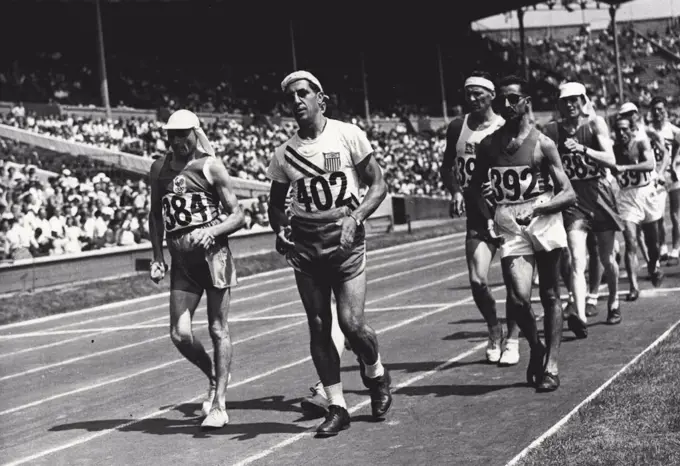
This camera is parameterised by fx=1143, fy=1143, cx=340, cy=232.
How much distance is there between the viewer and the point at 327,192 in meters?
7.20

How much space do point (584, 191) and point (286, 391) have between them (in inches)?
150

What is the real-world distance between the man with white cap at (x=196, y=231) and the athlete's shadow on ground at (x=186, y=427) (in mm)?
223

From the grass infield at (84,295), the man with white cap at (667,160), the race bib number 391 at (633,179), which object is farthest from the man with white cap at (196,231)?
the grass infield at (84,295)

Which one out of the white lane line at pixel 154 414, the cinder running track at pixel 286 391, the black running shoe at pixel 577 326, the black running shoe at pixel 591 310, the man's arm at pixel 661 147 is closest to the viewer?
the cinder running track at pixel 286 391

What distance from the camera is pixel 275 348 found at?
11.5 metres

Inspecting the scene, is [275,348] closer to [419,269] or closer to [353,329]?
[353,329]

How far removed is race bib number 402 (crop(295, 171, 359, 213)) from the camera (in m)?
7.20

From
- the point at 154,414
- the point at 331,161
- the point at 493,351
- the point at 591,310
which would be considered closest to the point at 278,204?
the point at 331,161

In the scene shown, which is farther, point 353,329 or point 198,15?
point 198,15

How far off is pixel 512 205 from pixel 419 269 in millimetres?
12226

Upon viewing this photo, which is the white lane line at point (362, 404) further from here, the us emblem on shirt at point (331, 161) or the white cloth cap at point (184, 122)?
the white cloth cap at point (184, 122)

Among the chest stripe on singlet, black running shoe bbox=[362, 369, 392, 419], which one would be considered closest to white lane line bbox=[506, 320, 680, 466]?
black running shoe bbox=[362, 369, 392, 419]

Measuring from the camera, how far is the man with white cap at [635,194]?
12.7 meters

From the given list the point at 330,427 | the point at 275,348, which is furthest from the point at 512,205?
the point at 275,348
